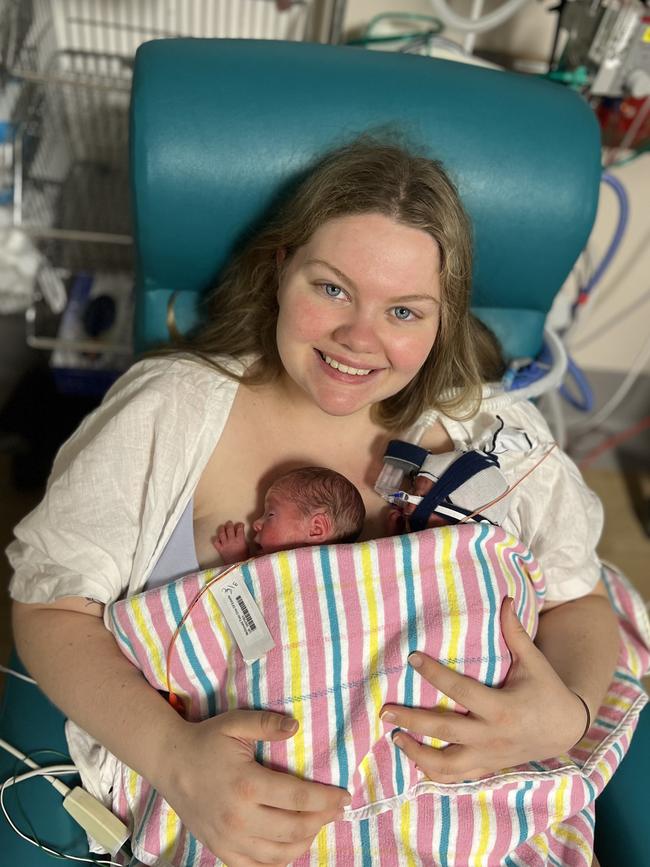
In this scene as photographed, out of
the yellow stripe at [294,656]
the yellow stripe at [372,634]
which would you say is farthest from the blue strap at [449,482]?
the yellow stripe at [294,656]

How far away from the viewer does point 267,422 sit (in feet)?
4.31

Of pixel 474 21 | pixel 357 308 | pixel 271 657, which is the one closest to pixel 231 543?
pixel 271 657

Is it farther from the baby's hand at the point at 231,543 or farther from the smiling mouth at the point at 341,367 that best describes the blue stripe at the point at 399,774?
the smiling mouth at the point at 341,367

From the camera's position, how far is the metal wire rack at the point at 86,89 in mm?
1684

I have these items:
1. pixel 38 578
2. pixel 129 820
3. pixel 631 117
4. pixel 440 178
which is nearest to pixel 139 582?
pixel 38 578

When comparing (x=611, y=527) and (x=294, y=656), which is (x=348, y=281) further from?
(x=611, y=527)

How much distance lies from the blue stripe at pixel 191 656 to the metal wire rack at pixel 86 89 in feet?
3.24

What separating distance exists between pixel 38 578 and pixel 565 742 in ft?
2.62

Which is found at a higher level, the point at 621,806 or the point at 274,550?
the point at 274,550

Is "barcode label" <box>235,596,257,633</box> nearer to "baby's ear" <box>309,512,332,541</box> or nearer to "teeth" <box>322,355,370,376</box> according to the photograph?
"baby's ear" <box>309,512,332,541</box>

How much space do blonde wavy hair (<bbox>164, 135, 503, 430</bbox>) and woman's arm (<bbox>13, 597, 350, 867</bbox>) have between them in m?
0.50

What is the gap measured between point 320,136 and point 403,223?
0.72ft

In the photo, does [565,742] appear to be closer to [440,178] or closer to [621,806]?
[621,806]

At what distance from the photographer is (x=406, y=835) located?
3.46 feet
